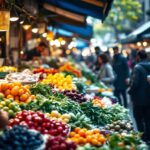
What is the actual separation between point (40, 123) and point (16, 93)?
6.34 ft

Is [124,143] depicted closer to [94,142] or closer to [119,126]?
[94,142]

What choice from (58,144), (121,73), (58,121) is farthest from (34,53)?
(58,144)

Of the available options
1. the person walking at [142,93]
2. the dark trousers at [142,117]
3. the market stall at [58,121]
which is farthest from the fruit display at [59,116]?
the dark trousers at [142,117]

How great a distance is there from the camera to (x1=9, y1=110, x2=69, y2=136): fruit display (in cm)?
537

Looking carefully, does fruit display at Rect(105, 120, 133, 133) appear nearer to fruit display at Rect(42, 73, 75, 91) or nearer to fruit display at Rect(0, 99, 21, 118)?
fruit display at Rect(0, 99, 21, 118)

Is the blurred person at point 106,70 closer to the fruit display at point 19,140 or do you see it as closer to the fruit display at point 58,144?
the fruit display at point 58,144

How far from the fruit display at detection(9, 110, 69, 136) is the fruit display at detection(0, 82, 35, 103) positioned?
146 centimetres

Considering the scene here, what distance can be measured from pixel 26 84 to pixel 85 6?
422 cm

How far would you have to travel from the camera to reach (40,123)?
5.55m

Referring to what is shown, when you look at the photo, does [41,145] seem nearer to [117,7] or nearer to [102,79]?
[102,79]

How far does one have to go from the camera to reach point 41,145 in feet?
15.1

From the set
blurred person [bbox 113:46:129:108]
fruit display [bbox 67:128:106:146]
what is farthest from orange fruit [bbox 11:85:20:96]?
blurred person [bbox 113:46:129:108]

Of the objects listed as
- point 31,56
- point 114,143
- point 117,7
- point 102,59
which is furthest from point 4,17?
point 117,7

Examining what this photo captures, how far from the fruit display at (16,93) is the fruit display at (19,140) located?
2508 mm
